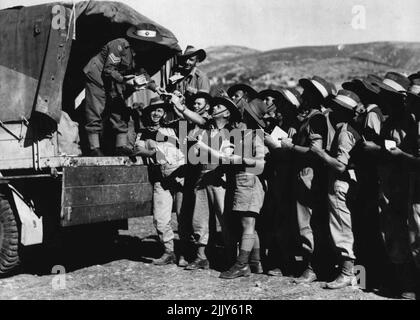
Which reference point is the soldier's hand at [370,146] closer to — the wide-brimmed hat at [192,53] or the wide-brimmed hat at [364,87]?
the wide-brimmed hat at [364,87]

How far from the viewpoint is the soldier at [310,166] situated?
5535 millimetres

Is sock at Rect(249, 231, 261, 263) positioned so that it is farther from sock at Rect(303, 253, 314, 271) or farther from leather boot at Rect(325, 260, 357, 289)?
leather boot at Rect(325, 260, 357, 289)

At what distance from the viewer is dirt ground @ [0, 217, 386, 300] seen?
17.5ft

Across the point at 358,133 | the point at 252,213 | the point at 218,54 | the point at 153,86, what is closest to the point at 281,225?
the point at 252,213

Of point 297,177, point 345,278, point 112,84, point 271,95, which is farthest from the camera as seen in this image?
point 271,95

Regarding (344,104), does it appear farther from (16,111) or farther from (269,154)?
(16,111)

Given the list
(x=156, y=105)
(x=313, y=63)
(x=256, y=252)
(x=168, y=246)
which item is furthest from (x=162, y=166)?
(x=313, y=63)

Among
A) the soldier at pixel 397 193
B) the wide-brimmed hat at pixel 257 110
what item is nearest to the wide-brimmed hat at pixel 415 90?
the soldier at pixel 397 193

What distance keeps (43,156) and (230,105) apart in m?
2.02

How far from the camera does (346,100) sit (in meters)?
5.39

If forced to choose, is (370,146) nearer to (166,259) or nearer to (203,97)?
(203,97)

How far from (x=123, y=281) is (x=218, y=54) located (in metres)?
49.7

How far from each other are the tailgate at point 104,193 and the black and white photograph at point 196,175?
0.06 ft
